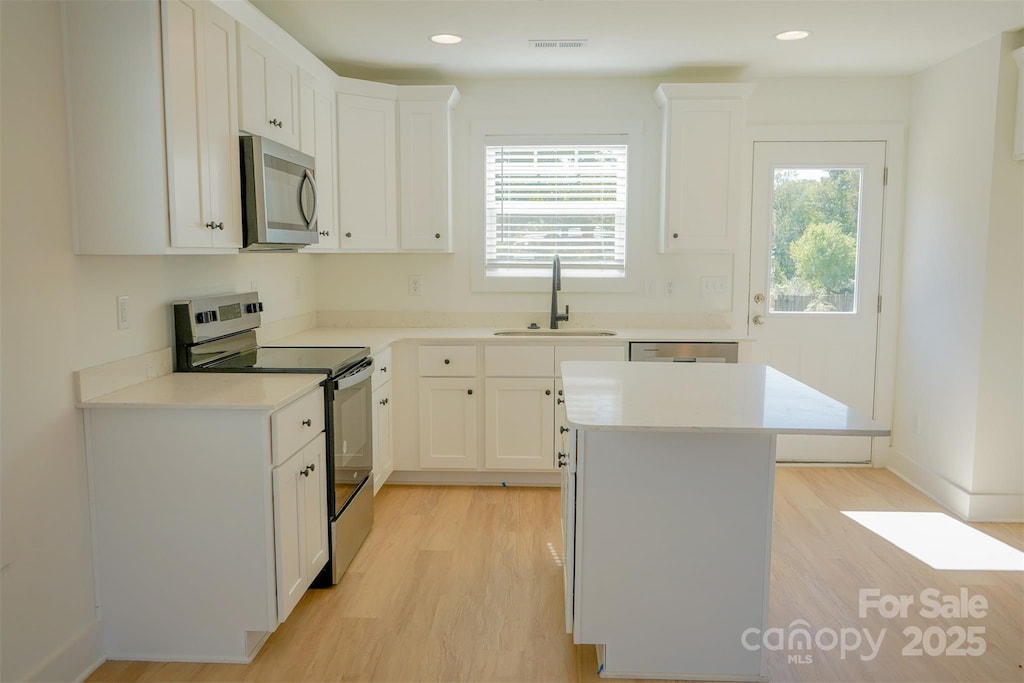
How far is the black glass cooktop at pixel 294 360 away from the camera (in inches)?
110

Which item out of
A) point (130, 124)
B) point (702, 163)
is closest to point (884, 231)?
point (702, 163)

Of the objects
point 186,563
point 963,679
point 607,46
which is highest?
point 607,46

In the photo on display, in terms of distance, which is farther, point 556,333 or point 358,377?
point 556,333

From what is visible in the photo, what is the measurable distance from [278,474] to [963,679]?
2.28 metres

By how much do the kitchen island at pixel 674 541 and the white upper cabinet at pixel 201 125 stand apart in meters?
1.34

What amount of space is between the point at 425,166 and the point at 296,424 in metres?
2.13

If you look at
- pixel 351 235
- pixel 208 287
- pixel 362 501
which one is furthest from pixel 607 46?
pixel 362 501

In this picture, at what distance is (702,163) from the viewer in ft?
13.7

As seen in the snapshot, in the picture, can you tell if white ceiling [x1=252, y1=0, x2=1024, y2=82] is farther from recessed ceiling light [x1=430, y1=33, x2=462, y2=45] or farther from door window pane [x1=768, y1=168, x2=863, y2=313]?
door window pane [x1=768, y1=168, x2=863, y2=313]

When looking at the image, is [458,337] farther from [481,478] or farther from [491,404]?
[481,478]

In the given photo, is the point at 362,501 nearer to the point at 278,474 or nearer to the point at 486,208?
the point at 278,474

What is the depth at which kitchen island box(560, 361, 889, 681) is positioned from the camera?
2.20 meters

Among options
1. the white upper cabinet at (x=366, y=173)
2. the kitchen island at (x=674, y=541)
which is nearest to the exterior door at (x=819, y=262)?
the white upper cabinet at (x=366, y=173)

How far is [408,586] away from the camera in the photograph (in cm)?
294
